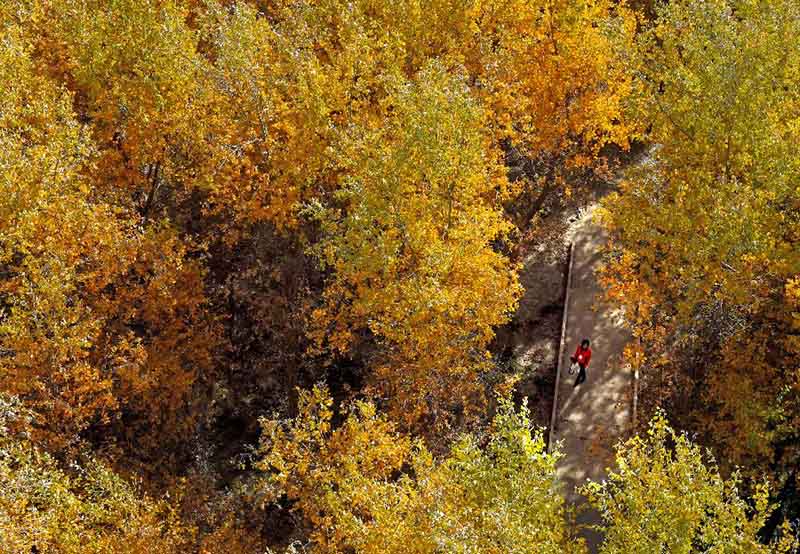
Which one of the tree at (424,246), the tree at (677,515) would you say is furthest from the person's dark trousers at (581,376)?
the tree at (677,515)

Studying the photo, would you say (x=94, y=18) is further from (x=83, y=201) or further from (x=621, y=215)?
(x=621, y=215)

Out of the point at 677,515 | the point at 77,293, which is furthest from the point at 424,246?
the point at 77,293

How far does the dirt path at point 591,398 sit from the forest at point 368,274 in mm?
893

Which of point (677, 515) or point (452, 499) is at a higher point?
point (677, 515)

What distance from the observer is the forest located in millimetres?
29516

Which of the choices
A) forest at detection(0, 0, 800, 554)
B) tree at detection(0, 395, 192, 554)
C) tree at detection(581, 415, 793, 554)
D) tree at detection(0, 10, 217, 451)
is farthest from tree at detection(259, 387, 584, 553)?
tree at detection(0, 10, 217, 451)

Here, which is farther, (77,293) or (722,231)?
(77,293)

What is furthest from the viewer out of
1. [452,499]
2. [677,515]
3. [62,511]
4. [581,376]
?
[581,376]

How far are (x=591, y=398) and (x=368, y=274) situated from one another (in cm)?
1354

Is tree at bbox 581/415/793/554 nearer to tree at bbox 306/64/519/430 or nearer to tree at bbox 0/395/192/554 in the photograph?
tree at bbox 306/64/519/430

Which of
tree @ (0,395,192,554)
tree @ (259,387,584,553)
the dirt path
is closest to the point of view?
tree @ (259,387,584,553)

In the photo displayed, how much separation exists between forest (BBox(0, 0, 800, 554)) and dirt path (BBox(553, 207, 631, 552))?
2.93 ft

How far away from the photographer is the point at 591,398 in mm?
40219

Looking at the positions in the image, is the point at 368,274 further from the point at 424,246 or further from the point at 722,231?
the point at 722,231
